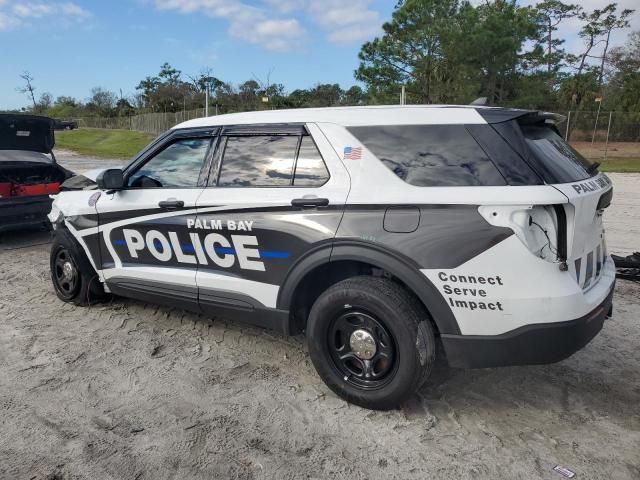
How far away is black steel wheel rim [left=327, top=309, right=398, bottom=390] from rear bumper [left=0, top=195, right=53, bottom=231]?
233 inches

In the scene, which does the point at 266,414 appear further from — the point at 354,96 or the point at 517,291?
the point at 354,96

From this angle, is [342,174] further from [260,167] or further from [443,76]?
[443,76]

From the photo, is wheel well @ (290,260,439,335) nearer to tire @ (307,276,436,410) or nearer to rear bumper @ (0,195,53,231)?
tire @ (307,276,436,410)

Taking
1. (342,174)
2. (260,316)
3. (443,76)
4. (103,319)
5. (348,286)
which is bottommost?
(103,319)

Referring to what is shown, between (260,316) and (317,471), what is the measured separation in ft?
3.92

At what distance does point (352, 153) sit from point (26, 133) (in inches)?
274

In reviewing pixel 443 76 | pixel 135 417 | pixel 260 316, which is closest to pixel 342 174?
pixel 260 316

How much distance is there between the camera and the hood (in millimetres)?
7723

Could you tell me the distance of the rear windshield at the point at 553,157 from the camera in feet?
8.96

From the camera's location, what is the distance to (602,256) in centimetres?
332

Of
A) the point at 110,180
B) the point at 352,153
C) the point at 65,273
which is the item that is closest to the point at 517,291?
the point at 352,153

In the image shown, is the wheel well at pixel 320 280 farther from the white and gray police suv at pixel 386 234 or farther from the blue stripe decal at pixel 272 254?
the blue stripe decal at pixel 272 254

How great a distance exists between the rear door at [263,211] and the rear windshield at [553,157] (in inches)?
41.6

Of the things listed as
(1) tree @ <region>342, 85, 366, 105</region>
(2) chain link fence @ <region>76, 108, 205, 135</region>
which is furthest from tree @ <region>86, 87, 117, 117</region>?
(1) tree @ <region>342, 85, 366, 105</region>
